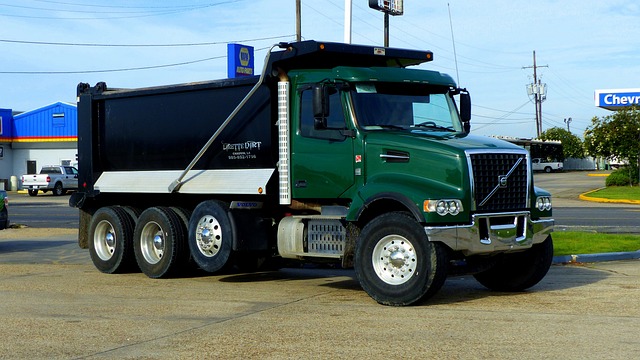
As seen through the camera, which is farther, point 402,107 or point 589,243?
point 589,243

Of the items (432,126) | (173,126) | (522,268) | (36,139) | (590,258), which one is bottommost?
(590,258)

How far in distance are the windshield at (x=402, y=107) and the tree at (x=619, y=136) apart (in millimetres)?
35002

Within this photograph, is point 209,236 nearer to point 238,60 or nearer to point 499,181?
point 499,181

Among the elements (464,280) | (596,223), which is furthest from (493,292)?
(596,223)

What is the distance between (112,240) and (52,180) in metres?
41.4

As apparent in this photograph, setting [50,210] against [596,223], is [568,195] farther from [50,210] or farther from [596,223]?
[50,210]

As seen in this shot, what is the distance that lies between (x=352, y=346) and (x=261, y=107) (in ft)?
16.9

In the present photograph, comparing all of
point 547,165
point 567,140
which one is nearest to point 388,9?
point 547,165

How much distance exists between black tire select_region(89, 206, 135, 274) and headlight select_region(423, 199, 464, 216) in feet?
19.2

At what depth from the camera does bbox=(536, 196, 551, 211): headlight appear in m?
11.3

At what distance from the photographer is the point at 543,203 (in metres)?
11.4

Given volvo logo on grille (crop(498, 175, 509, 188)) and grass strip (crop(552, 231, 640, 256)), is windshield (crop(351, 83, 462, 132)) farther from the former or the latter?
grass strip (crop(552, 231, 640, 256))

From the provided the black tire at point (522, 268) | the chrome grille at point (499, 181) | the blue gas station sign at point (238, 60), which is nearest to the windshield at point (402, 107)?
the chrome grille at point (499, 181)

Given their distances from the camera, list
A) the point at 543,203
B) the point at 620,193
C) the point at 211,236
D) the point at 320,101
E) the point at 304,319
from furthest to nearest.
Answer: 1. the point at 620,193
2. the point at 211,236
3. the point at 543,203
4. the point at 320,101
5. the point at 304,319
